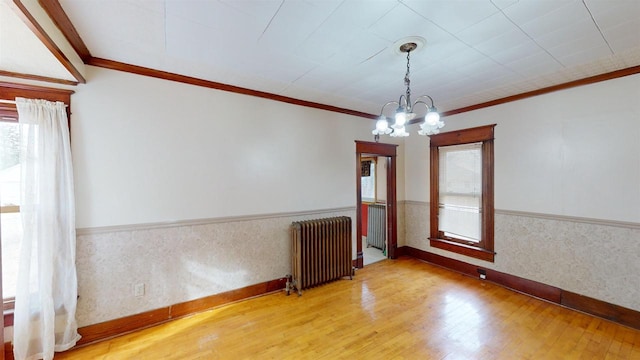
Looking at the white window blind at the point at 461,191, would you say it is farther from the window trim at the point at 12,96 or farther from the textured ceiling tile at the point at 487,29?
the window trim at the point at 12,96

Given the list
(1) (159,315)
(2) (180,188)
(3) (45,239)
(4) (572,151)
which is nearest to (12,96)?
(3) (45,239)

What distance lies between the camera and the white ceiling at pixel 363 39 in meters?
1.70

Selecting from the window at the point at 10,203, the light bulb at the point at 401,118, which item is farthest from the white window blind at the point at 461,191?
the window at the point at 10,203

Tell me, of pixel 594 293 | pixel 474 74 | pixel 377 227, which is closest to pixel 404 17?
pixel 474 74

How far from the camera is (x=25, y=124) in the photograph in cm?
210

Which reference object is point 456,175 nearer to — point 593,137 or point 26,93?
point 593,137

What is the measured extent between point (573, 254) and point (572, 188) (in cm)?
78

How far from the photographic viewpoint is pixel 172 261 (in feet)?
8.98

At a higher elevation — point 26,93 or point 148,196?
point 26,93

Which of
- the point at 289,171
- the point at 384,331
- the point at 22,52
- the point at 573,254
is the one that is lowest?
the point at 384,331

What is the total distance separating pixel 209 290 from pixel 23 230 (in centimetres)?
168

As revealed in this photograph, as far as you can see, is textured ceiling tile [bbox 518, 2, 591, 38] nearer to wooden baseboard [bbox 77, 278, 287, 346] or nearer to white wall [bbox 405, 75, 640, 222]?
white wall [bbox 405, 75, 640, 222]

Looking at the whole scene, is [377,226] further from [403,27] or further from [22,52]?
[22,52]

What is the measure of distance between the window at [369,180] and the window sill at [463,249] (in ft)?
5.75
